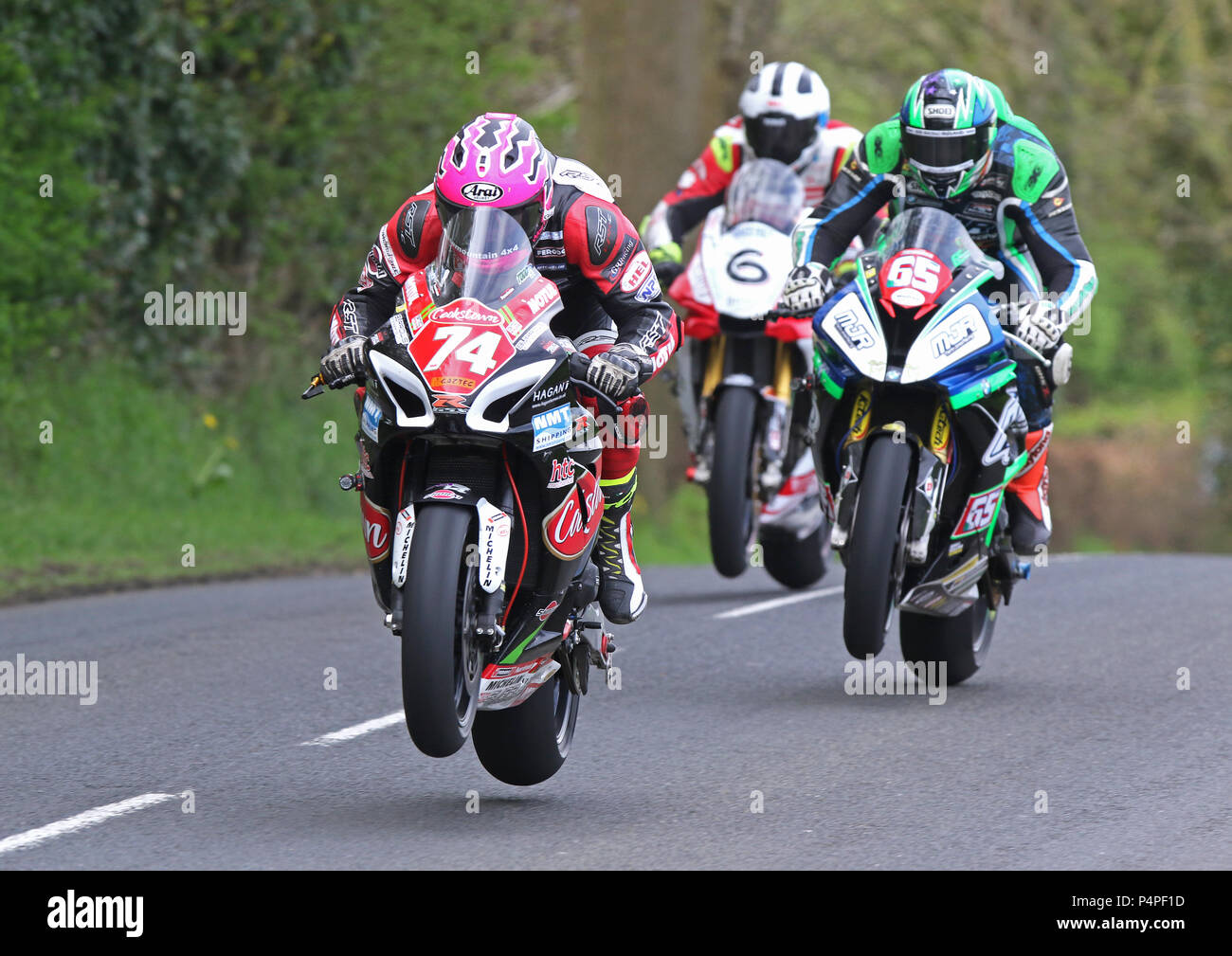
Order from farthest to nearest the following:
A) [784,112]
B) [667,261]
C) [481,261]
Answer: [784,112] < [667,261] < [481,261]

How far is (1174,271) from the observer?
99.5 feet

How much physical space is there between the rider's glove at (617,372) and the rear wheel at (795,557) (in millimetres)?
5350

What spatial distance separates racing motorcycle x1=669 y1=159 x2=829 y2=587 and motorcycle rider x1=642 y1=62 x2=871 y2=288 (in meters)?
0.14

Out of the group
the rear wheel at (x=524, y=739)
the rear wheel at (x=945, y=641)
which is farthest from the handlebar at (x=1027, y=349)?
the rear wheel at (x=524, y=739)

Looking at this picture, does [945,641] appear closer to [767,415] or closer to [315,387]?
[767,415]

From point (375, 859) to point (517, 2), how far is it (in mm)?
18546

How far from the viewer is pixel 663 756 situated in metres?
7.38

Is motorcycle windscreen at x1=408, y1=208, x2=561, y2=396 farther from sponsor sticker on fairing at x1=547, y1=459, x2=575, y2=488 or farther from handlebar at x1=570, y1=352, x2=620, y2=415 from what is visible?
sponsor sticker on fairing at x1=547, y1=459, x2=575, y2=488

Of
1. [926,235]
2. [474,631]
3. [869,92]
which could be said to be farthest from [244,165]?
[869,92]

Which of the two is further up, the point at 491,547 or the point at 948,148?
the point at 948,148

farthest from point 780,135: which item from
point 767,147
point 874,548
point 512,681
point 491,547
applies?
point 491,547

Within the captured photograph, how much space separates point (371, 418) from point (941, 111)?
3.28 meters

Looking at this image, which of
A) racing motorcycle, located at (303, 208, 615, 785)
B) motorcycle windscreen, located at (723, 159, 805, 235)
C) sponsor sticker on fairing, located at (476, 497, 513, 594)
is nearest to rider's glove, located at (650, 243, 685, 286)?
motorcycle windscreen, located at (723, 159, 805, 235)
